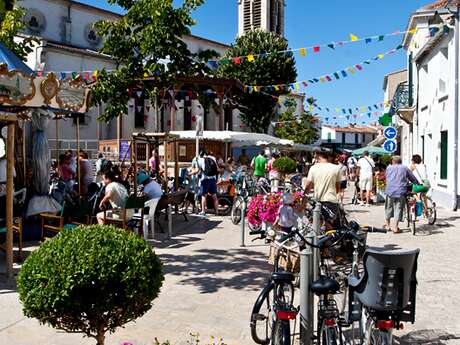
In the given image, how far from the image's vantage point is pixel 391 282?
338cm

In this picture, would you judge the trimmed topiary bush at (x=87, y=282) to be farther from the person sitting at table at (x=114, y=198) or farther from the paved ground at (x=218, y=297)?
the person sitting at table at (x=114, y=198)

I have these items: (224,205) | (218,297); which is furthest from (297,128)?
(218,297)

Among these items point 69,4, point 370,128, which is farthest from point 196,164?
point 370,128

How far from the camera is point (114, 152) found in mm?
26656

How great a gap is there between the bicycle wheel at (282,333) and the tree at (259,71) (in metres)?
35.8

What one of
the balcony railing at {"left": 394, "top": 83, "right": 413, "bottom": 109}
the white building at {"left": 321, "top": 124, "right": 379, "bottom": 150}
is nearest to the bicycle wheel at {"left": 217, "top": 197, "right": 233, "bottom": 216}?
the balcony railing at {"left": 394, "top": 83, "right": 413, "bottom": 109}

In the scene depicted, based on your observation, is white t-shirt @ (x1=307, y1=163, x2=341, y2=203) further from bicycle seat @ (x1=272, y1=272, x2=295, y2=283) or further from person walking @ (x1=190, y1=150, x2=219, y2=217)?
person walking @ (x1=190, y1=150, x2=219, y2=217)

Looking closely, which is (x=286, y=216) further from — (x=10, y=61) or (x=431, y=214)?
(x=10, y=61)

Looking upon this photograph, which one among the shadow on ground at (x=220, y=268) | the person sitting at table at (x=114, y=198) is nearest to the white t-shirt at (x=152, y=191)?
the person sitting at table at (x=114, y=198)

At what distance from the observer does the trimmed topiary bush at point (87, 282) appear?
10.3ft

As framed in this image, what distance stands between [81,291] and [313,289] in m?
1.66

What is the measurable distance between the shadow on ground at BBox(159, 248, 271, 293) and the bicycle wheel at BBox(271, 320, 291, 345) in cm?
242

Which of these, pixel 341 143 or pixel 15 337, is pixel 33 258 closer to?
pixel 15 337

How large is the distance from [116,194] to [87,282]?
19.0ft
